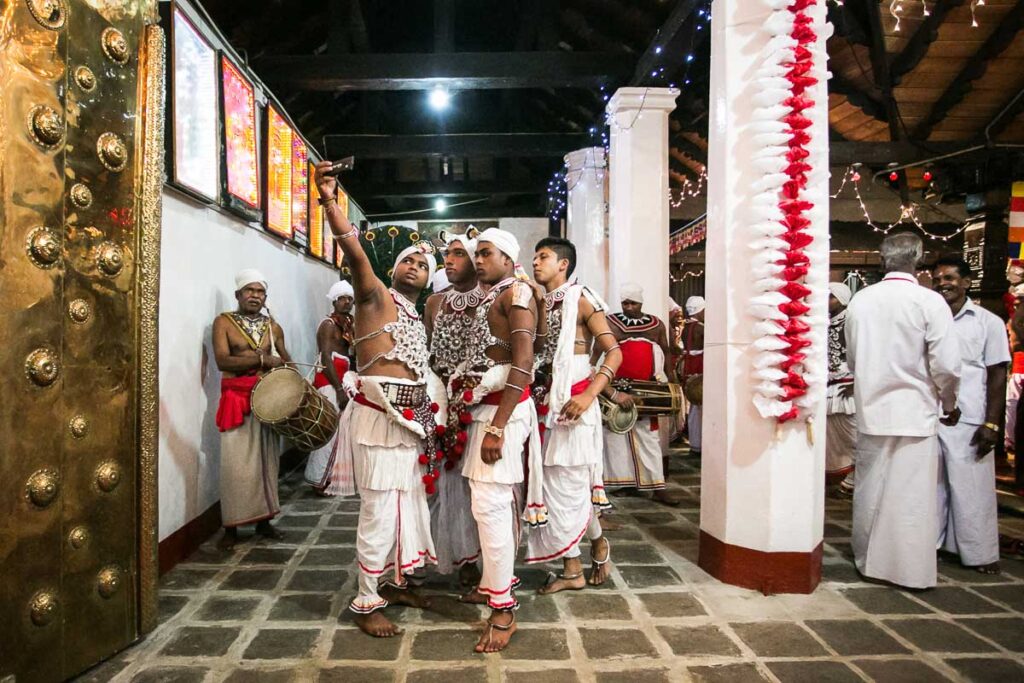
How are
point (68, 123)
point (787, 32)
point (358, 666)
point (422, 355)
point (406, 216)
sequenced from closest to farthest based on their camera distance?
point (68, 123) → point (358, 666) → point (422, 355) → point (787, 32) → point (406, 216)

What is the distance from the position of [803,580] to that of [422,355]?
7.76 ft

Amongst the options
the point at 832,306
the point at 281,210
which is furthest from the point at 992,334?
the point at 281,210

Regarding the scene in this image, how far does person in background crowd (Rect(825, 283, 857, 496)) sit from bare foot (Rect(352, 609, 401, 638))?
171 inches

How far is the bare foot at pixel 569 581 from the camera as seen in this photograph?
3.36 m

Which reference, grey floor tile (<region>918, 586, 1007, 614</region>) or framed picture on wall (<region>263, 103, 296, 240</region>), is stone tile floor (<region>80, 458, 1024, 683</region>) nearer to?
grey floor tile (<region>918, 586, 1007, 614</region>)

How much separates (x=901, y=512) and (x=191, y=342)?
4.42 meters

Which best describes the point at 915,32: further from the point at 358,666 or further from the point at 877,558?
the point at 358,666

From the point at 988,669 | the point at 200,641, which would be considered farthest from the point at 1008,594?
the point at 200,641

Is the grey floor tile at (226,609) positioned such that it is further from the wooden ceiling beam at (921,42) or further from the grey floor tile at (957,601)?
the wooden ceiling beam at (921,42)

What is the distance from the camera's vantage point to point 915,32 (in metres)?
7.26

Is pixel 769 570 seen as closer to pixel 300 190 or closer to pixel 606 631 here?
pixel 606 631

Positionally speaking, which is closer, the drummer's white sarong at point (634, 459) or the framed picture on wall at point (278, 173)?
the drummer's white sarong at point (634, 459)

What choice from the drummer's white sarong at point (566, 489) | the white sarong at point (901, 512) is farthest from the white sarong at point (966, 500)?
the drummer's white sarong at point (566, 489)

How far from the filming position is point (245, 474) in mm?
4141
